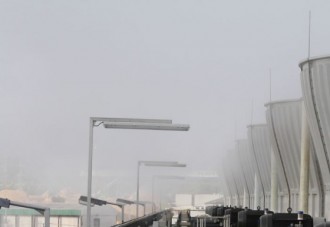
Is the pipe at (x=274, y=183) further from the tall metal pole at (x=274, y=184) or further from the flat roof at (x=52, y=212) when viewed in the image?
the flat roof at (x=52, y=212)

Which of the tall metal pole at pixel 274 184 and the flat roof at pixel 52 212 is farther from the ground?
the tall metal pole at pixel 274 184

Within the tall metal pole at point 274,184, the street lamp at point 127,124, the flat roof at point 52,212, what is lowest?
the flat roof at point 52,212

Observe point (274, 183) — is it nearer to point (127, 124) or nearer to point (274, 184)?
point (274, 184)

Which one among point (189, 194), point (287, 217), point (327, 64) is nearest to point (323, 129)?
point (327, 64)

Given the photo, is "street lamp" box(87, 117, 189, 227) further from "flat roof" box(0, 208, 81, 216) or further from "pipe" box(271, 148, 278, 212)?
"flat roof" box(0, 208, 81, 216)

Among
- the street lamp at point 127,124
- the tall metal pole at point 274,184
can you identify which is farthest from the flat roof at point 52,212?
the street lamp at point 127,124

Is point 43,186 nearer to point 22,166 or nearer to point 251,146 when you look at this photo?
point 22,166

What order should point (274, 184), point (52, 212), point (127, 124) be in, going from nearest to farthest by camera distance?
point (127, 124), point (274, 184), point (52, 212)

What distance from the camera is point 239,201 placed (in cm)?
10781

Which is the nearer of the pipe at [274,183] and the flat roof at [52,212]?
the pipe at [274,183]

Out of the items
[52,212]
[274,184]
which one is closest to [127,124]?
[274,184]

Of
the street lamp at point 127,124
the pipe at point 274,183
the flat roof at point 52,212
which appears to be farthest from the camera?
the flat roof at point 52,212

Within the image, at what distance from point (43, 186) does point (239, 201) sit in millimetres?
77875

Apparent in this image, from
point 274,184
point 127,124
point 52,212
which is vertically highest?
point 127,124
